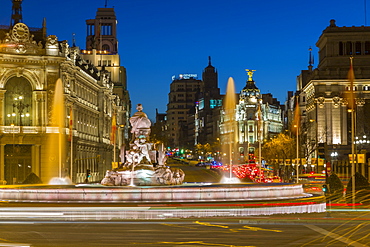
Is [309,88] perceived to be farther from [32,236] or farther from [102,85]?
[32,236]

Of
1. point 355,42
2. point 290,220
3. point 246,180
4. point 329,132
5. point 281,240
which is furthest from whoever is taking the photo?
point 355,42

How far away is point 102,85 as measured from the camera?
10731 cm

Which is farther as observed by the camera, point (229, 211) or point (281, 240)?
point (229, 211)

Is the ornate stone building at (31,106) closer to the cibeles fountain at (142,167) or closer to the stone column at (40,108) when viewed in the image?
the stone column at (40,108)

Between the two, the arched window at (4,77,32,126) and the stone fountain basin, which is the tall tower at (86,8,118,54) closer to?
the arched window at (4,77,32,126)

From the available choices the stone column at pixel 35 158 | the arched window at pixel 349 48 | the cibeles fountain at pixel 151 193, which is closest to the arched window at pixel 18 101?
the stone column at pixel 35 158

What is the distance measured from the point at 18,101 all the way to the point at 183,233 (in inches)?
2104

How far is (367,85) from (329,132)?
43.6 feet

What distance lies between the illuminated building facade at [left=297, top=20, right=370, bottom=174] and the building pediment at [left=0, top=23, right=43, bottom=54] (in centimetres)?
6537

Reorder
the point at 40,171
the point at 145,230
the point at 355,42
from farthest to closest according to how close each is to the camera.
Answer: the point at 355,42, the point at 40,171, the point at 145,230

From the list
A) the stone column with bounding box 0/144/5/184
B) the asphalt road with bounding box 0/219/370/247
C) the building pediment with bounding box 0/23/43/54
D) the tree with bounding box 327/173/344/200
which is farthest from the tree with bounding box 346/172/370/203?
the building pediment with bounding box 0/23/43/54

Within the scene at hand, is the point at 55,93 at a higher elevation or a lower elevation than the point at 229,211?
higher

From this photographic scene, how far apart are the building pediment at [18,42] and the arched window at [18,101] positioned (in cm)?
309

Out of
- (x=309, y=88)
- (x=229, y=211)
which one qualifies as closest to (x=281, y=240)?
(x=229, y=211)
